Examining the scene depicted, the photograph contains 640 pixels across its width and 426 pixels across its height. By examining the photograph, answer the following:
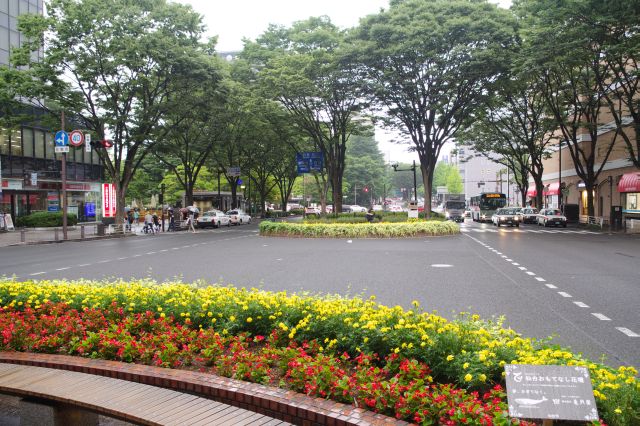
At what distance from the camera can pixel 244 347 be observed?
17.7 feet

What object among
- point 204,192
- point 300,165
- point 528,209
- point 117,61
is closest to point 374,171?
point 204,192

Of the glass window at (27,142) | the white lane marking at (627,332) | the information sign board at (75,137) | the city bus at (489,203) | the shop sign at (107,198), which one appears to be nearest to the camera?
the white lane marking at (627,332)

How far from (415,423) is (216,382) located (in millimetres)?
1761

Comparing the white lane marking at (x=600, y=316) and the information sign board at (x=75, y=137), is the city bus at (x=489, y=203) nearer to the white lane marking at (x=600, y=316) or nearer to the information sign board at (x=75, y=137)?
the information sign board at (x=75, y=137)

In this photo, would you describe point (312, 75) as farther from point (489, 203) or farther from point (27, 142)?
point (489, 203)

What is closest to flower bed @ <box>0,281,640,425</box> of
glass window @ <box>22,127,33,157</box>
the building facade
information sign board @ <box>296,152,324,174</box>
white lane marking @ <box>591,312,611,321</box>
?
white lane marking @ <box>591,312,611,321</box>

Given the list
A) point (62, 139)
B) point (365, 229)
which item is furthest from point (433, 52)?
point (62, 139)

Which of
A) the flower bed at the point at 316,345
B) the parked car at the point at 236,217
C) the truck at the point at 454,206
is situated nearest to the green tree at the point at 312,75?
the parked car at the point at 236,217

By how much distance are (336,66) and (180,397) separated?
27715 mm

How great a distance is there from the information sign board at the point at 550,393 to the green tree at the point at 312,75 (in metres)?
27.7

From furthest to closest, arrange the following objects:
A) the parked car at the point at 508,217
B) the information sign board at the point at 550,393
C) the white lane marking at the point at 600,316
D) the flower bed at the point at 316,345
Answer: the parked car at the point at 508,217, the white lane marking at the point at 600,316, the flower bed at the point at 316,345, the information sign board at the point at 550,393

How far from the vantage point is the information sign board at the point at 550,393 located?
3053 mm

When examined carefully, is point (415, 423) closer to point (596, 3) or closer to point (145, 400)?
point (145, 400)

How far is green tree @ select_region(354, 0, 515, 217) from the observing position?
87.9 feet
